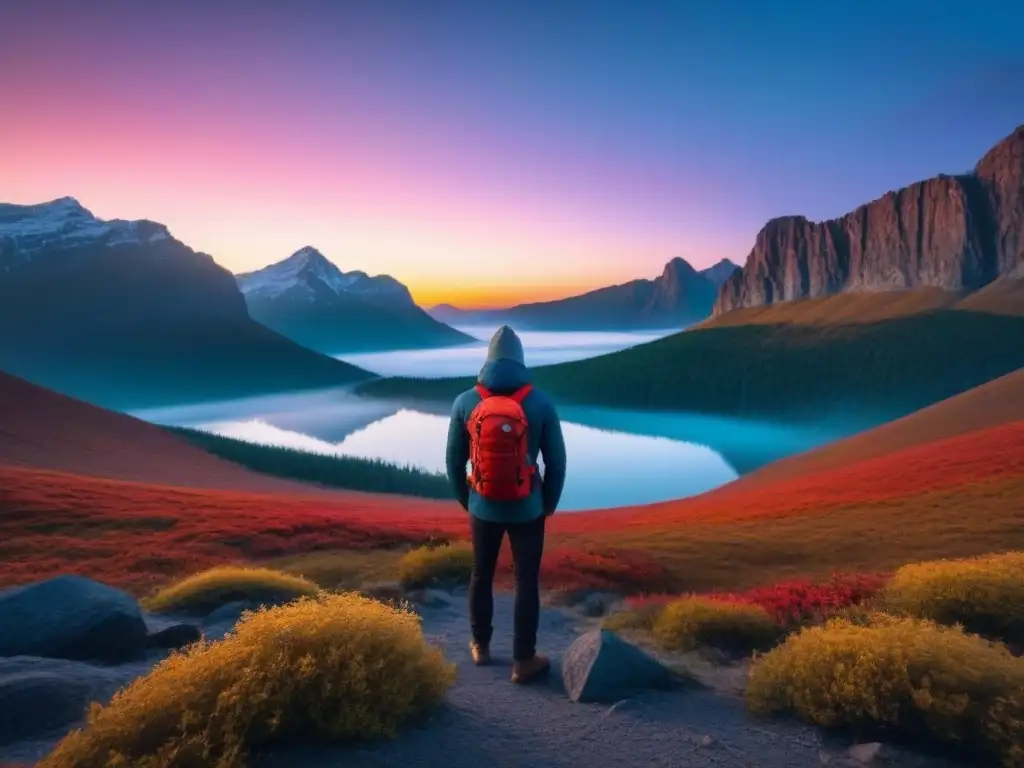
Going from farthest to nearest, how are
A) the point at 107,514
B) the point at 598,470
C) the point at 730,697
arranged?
the point at 598,470 → the point at 107,514 → the point at 730,697

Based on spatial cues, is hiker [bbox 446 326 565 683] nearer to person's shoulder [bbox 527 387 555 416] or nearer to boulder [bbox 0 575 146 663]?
person's shoulder [bbox 527 387 555 416]

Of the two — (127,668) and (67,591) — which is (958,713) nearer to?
(127,668)

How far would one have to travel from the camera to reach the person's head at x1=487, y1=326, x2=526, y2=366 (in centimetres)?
767

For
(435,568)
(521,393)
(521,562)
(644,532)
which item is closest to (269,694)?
(521,562)

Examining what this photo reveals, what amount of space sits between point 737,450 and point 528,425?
12666 cm

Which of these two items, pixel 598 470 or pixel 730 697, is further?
pixel 598 470

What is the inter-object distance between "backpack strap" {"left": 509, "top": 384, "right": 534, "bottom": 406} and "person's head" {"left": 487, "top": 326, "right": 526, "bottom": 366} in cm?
29

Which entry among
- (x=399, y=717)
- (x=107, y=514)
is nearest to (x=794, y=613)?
(x=399, y=717)

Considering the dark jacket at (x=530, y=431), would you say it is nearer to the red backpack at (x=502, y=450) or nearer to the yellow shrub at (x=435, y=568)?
the red backpack at (x=502, y=450)

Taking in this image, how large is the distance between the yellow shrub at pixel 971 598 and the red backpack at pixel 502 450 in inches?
224

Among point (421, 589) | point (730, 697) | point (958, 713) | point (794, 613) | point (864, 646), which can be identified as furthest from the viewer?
point (421, 589)

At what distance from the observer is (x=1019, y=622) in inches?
336

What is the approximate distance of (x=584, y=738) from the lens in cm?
604

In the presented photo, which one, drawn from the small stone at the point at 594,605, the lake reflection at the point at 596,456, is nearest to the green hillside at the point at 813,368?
the lake reflection at the point at 596,456
